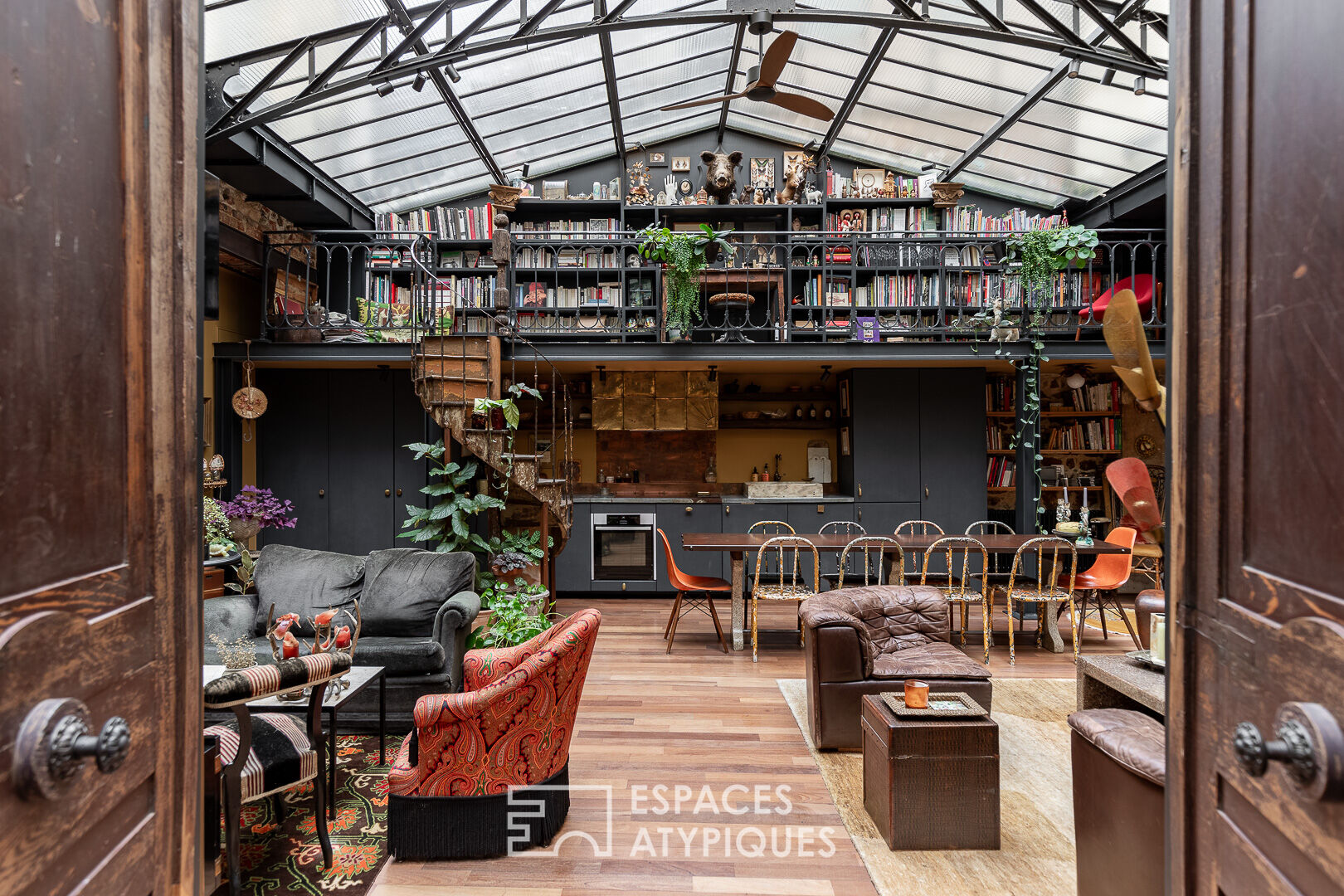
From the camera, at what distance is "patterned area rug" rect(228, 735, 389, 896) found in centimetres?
261

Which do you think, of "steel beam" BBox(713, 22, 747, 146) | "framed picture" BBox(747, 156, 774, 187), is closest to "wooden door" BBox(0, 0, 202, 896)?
"steel beam" BBox(713, 22, 747, 146)

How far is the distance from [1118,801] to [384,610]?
3.75m

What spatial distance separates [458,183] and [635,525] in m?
4.51

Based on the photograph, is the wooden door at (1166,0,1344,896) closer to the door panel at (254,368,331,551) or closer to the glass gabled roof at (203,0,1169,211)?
the glass gabled roof at (203,0,1169,211)

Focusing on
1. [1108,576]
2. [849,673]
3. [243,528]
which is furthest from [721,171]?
[849,673]

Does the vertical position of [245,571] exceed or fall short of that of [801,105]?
it falls short

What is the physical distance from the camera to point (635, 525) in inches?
309

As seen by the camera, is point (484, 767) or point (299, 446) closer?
point (484, 767)

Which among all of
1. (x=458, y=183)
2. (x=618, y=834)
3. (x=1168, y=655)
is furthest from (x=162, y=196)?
(x=458, y=183)

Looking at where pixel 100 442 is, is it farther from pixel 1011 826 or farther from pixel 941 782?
pixel 1011 826

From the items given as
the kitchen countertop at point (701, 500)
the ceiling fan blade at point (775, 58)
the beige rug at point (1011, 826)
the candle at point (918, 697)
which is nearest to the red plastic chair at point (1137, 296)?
the kitchen countertop at point (701, 500)

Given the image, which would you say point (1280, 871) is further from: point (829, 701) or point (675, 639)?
point (675, 639)

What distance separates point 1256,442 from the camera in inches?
35.2
